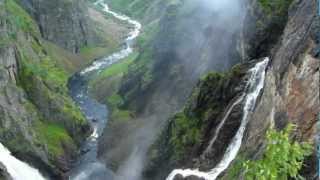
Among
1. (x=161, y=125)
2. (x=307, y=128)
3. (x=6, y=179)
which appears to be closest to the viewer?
(x=307, y=128)

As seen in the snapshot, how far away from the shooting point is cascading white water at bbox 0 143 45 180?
3748 inches

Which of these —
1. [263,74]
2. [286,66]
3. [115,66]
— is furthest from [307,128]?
[115,66]

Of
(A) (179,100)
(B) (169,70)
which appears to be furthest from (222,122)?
(B) (169,70)

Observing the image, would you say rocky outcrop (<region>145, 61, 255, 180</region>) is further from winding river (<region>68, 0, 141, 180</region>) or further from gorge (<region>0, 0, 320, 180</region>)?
winding river (<region>68, 0, 141, 180</region>)

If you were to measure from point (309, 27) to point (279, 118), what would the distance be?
31.1 ft

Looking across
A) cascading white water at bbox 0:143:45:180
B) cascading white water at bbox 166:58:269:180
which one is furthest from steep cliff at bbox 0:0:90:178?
cascading white water at bbox 166:58:269:180

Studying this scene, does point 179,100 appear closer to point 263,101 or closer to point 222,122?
point 222,122

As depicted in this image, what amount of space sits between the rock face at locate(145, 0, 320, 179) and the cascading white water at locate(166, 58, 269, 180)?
1.16 meters

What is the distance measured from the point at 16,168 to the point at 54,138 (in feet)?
72.6

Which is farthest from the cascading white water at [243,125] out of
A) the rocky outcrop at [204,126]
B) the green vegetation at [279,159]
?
the green vegetation at [279,159]

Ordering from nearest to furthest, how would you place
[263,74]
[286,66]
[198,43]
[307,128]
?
1. [307,128]
2. [286,66]
3. [263,74]
4. [198,43]

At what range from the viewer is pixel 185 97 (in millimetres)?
118562

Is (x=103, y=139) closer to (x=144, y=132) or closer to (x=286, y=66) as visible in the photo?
(x=144, y=132)

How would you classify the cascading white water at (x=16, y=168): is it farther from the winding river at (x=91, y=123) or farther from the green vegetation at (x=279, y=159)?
the green vegetation at (x=279, y=159)
